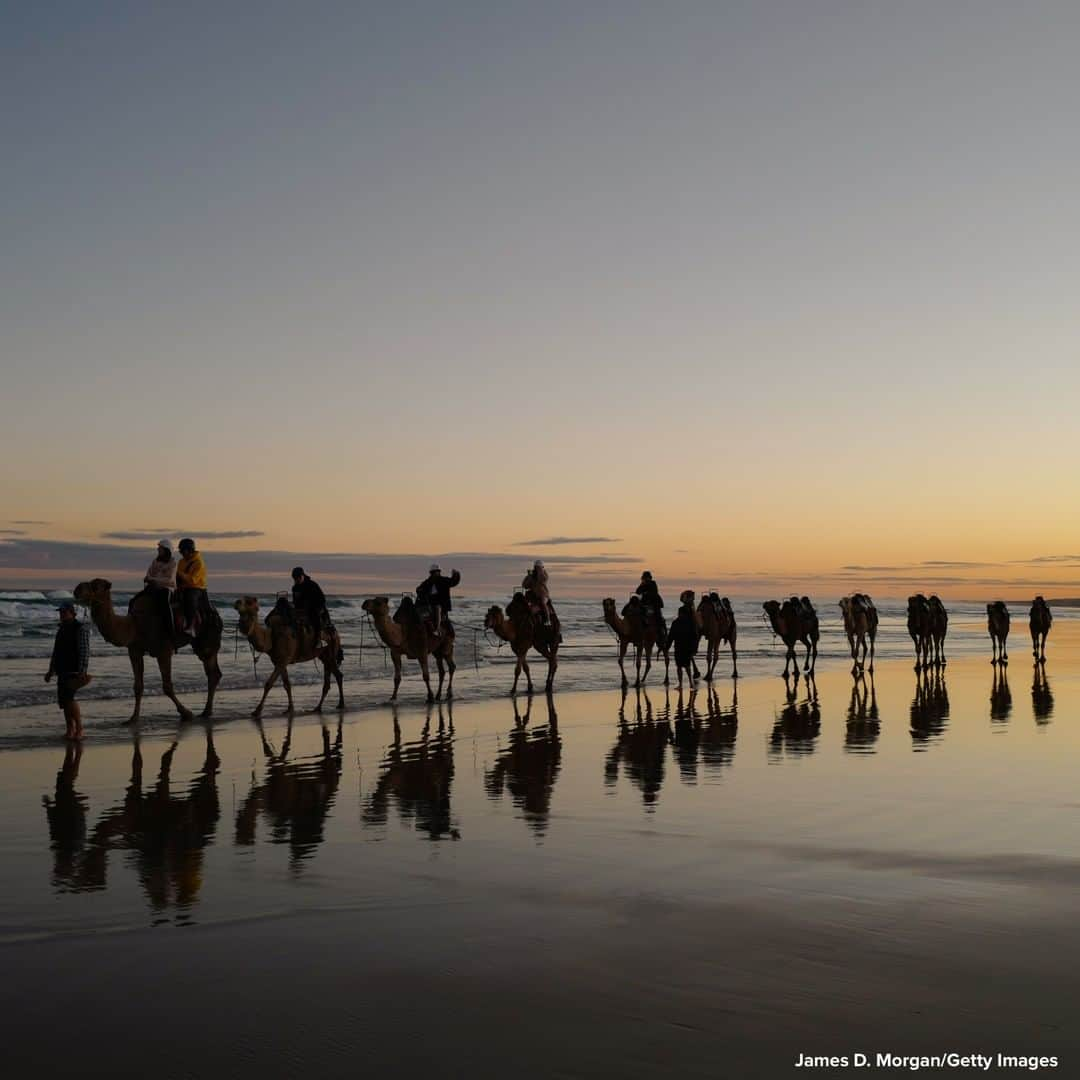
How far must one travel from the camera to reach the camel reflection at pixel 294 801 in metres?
8.47

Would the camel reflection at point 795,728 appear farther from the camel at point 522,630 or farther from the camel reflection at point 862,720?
the camel at point 522,630

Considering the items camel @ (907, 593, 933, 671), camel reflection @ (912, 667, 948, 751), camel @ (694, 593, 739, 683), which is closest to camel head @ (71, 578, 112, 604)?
camel reflection @ (912, 667, 948, 751)

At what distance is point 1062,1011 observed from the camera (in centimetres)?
466

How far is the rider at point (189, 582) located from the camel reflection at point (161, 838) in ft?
20.6

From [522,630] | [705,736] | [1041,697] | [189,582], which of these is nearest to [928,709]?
[1041,697]

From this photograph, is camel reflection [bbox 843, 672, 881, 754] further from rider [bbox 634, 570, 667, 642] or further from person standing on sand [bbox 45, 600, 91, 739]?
person standing on sand [bbox 45, 600, 91, 739]

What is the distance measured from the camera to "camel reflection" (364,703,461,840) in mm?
9242

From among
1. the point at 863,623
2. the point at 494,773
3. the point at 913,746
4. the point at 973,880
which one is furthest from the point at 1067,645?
the point at 973,880

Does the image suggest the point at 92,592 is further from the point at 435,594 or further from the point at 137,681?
the point at 435,594

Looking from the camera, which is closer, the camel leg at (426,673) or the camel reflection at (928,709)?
the camel reflection at (928,709)

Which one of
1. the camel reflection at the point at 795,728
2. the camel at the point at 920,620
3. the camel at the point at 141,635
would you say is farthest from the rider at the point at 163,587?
the camel at the point at 920,620

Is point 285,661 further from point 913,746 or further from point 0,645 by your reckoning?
point 0,645

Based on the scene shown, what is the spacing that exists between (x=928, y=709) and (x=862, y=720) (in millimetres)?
2406

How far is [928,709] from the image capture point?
765 inches
